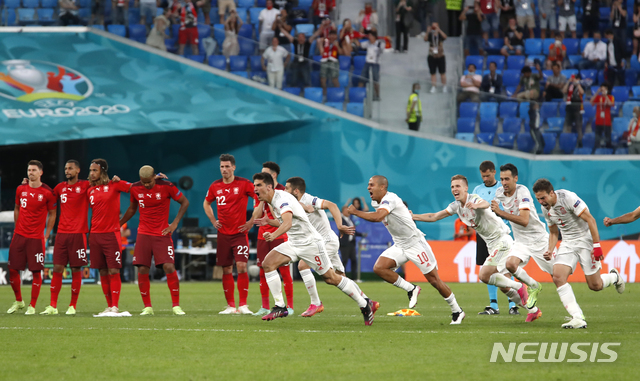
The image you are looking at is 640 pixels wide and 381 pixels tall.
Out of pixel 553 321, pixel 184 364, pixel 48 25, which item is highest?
pixel 48 25

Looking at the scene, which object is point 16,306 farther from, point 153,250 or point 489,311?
point 489,311

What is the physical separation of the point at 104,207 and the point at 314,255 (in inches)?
142

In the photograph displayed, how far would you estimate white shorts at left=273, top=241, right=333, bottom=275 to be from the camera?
1090 centimetres

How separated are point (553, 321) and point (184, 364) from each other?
5665 millimetres

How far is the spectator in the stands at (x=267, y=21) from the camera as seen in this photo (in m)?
26.8

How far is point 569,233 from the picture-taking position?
10.6m

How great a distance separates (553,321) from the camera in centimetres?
1111

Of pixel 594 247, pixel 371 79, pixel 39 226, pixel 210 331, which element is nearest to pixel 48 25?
pixel 371 79

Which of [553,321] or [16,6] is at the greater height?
[16,6]

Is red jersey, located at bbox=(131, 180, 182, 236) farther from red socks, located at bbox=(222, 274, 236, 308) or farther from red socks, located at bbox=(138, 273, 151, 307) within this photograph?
red socks, located at bbox=(222, 274, 236, 308)

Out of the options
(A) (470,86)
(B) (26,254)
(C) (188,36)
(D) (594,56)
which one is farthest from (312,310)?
(D) (594,56)

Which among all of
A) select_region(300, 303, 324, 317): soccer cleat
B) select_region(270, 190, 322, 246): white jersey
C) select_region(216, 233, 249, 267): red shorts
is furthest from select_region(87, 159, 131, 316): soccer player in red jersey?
select_region(270, 190, 322, 246): white jersey

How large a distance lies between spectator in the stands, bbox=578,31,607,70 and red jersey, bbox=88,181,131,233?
18.7 meters

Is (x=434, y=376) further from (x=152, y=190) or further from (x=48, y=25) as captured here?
(x=48, y=25)
